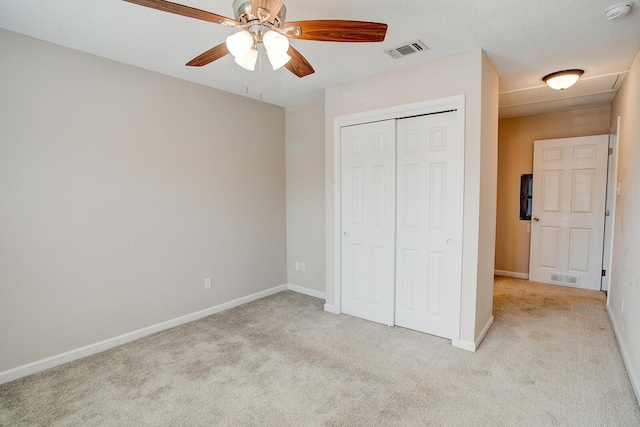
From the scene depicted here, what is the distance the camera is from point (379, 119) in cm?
319

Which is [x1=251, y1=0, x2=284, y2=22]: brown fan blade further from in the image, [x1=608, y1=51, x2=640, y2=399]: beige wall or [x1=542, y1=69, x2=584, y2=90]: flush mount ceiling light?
[x1=542, y1=69, x2=584, y2=90]: flush mount ceiling light

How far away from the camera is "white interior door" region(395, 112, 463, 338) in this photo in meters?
2.81

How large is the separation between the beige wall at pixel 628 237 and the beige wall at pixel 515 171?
49.9 inches

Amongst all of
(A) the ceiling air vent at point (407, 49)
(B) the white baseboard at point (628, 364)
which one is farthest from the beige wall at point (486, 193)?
(B) the white baseboard at point (628, 364)

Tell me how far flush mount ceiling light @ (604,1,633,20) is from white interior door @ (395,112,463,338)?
1069 millimetres

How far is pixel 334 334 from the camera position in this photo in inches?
121

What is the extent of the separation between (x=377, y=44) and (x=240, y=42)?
1304 millimetres

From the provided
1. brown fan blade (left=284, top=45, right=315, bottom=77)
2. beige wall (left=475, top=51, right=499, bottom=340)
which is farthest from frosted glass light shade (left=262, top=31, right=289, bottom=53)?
beige wall (left=475, top=51, right=499, bottom=340)

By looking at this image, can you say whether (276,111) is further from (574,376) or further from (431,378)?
(574,376)

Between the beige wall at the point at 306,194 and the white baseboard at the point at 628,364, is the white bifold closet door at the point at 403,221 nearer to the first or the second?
the beige wall at the point at 306,194

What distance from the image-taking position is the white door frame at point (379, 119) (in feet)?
8.92

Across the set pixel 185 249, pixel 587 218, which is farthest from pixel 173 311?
pixel 587 218

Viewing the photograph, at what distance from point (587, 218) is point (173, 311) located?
5.37m

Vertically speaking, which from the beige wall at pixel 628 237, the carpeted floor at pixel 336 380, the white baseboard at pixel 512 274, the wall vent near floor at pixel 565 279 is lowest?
the carpeted floor at pixel 336 380
